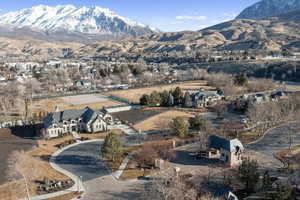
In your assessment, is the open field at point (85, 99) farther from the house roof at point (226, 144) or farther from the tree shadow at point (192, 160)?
the house roof at point (226, 144)

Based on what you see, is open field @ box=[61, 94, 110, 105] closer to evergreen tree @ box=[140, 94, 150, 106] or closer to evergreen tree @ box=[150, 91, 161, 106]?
evergreen tree @ box=[140, 94, 150, 106]

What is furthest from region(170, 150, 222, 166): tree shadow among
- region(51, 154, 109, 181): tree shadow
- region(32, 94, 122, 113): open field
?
region(32, 94, 122, 113): open field

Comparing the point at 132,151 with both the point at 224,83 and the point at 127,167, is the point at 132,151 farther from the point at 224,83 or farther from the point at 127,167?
the point at 224,83

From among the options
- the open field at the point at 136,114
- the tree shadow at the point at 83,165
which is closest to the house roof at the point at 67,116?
the open field at the point at 136,114

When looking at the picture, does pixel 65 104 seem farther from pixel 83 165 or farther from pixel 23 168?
pixel 83 165

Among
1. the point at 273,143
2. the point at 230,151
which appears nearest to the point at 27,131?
the point at 230,151

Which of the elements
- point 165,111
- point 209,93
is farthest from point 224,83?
point 165,111

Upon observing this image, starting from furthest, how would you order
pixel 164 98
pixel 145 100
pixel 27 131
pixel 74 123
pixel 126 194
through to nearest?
1. pixel 164 98
2. pixel 145 100
3. pixel 74 123
4. pixel 27 131
5. pixel 126 194
